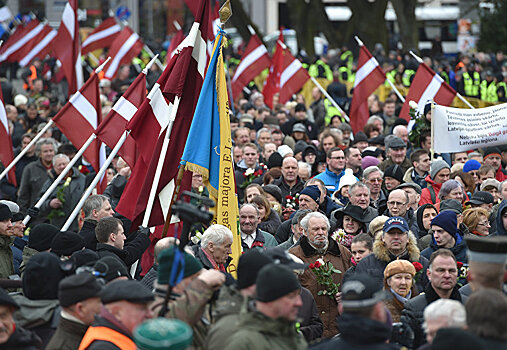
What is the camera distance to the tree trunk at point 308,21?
124ft

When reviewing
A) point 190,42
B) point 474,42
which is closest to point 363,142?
point 190,42

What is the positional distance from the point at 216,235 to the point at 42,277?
212 centimetres

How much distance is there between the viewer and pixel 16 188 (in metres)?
14.9

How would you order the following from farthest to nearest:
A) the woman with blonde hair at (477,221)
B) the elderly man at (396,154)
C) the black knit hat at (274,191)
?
1. the elderly man at (396,154)
2. the black knit hat at (274,191)
3. the woman with blonde hair at (477,221)

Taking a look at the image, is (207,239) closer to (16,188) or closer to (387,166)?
(387,166)

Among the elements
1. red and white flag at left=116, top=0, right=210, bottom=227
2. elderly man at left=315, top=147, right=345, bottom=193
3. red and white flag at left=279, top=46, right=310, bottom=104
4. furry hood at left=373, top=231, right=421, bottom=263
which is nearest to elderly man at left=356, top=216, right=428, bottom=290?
furry hood at left=373, top=231, right=421, bottom=263

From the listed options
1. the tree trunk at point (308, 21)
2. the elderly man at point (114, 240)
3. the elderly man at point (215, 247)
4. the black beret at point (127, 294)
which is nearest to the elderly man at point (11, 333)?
the black beret at point (127, 294)

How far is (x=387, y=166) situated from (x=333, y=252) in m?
4.29

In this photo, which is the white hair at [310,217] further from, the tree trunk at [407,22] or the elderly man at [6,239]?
the tree trunk at [407,22]

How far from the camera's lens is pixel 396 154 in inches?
517

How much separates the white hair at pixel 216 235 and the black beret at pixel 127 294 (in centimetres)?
260

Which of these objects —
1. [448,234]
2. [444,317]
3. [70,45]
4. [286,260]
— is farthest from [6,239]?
[70,45]

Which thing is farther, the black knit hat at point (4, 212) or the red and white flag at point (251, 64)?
the red and white flag at point (251, 64)

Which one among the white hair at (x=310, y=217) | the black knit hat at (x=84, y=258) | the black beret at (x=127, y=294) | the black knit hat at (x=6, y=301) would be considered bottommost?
the white hair at (x=310, y=217)
